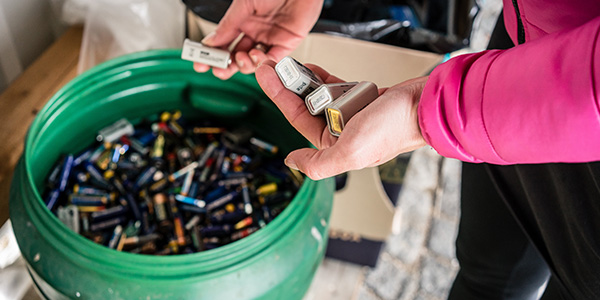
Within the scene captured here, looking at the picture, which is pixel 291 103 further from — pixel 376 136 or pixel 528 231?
pixel 528 231

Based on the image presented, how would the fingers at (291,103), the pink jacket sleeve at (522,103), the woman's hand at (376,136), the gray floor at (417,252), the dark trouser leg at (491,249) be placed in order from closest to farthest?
the pink jacket sleeve at (522,103) → the woman's hand at (376,136) → the fingers at (291,103) → the dark trouser leg at (491,249) → the gray floor at (417,252)

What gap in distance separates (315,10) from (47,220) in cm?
48

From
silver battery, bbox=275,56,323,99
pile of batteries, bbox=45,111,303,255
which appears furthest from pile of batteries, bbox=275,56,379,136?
pile of batteries, bbox=45,111,303,255

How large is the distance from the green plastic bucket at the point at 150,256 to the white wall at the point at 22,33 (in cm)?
28

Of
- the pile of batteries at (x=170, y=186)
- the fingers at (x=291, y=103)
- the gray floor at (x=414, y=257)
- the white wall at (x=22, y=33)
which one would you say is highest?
the fingers at (x=291, y=103)

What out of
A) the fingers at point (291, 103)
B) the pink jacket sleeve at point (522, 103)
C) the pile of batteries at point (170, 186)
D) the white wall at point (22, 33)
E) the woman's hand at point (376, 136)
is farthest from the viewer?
the white wall at point (22, 33)

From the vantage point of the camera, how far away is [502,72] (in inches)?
16.2

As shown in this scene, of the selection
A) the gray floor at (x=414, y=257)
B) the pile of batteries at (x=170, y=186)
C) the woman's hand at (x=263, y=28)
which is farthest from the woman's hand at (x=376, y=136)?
the gray floor at (x=414, y=257)

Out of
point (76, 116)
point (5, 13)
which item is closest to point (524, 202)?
point (76, 116)

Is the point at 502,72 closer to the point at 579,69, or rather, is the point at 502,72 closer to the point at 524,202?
the point at 579,69

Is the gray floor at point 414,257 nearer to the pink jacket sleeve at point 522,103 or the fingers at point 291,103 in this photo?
the fingers at point 291,103

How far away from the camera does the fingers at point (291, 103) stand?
59 centimetres

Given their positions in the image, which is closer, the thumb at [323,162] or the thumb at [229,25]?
the thumb at [323,162]

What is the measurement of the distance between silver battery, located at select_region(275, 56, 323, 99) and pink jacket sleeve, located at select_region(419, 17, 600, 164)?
163 mm
